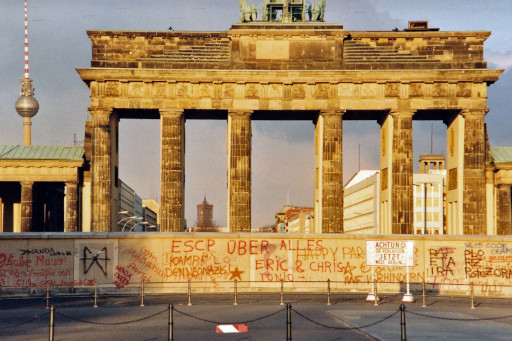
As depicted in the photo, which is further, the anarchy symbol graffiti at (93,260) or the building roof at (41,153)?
the building roof at (41,153)

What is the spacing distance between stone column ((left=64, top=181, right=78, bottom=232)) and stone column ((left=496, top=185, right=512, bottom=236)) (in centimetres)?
3276

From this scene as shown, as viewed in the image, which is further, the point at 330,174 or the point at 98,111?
the point at 98,111

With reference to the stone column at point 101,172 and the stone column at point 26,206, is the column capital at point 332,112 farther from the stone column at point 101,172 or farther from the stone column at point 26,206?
the stone column at point 26,206

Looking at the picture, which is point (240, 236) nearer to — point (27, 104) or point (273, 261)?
point (273, 261)

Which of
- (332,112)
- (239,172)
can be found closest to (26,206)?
(239,172)

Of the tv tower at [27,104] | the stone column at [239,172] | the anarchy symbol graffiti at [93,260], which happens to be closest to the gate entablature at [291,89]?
the stone column at [239,172]

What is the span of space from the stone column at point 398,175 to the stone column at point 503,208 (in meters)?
7.16

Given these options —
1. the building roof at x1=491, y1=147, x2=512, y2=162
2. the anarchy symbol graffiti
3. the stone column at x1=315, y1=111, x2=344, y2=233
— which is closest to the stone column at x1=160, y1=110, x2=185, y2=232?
the stone column at x1=315, y1=111, x2=344, y2=233

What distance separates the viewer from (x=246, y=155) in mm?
60344

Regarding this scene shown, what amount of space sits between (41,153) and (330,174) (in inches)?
1060

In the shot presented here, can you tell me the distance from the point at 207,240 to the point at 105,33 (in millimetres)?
26349

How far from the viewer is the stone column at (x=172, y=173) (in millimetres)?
59375

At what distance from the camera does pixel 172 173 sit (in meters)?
60.0

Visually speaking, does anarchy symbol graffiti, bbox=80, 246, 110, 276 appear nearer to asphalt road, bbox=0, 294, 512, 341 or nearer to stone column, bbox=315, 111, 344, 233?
asphalt road, bbox=0, 294, 512, 341
